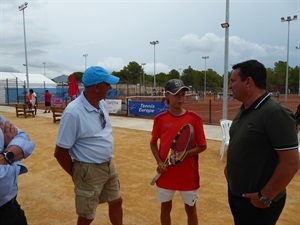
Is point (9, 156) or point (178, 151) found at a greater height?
point (9, 156)

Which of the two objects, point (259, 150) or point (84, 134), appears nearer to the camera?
point (259, 150)

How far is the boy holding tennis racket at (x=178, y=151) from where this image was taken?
10.1ft

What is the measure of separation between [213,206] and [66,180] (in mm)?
3045

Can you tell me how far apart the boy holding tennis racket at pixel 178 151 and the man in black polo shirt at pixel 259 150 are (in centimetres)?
70

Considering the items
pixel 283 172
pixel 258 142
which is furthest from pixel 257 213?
pixel 258 142

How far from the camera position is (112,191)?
128 inches

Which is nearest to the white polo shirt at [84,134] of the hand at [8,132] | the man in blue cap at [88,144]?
the man in blue cap at [88,144]

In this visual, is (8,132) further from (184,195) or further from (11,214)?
(184,195)

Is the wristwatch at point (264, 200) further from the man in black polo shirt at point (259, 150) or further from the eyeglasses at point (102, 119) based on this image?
the eyeglasses at point (102, 119)

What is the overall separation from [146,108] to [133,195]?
41.0ft

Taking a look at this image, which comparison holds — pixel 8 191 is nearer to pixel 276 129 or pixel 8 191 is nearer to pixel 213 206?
pixel 276 129

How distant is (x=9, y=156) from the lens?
77.0 inches

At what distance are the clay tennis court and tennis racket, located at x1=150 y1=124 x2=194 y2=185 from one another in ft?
4.55

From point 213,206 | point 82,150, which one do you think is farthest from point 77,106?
point 213,206
